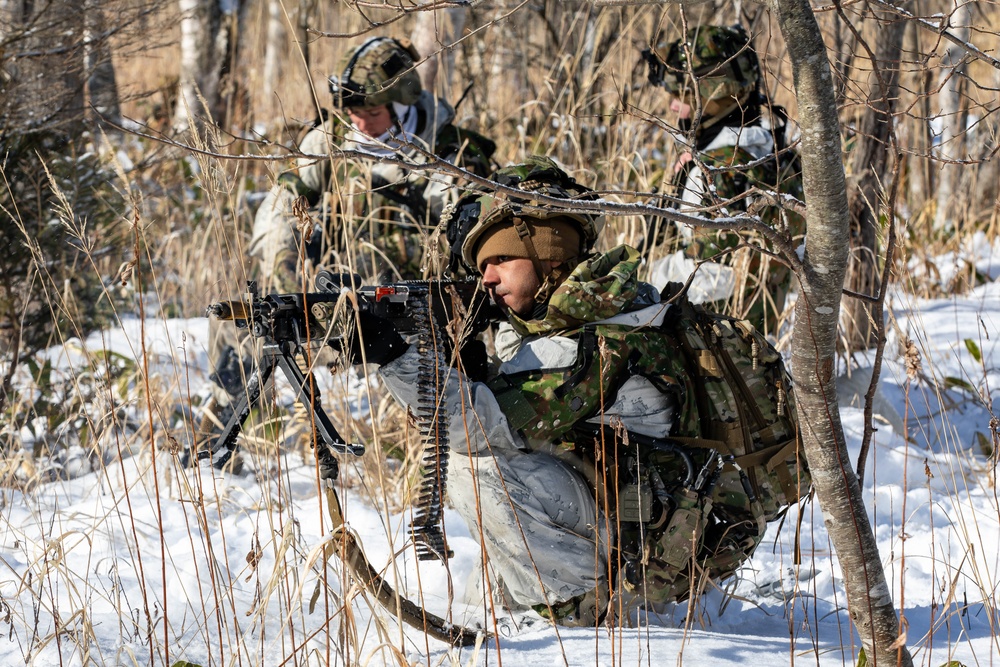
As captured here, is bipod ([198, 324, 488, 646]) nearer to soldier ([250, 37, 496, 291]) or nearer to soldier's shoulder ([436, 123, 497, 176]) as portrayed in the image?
soldier ([250, 37, 496, 291])

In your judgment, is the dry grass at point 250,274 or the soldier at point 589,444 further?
the soldier at point 589,444

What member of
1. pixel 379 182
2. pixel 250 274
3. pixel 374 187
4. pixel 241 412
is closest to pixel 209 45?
pixel 250 274

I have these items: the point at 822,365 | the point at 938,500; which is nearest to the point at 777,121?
the point at 938,500

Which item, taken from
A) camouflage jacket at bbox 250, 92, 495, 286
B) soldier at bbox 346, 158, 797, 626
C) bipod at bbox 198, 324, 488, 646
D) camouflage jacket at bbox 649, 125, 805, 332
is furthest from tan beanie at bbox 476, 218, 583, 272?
camouflage jacket at bbox 250, 92, 495, 286

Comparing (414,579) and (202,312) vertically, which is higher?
(202,312)

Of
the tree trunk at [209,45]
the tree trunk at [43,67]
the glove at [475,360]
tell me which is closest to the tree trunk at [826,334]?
the glove at [475,360]

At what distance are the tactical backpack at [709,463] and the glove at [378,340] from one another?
597 millimetres

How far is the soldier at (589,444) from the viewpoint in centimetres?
202

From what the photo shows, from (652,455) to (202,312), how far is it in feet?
10.1

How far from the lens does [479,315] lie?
2139 millimetres

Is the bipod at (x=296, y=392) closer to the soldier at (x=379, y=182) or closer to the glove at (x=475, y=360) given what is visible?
the glove at (x=475, y=360)

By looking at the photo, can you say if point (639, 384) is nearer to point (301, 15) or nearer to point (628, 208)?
point (628, 208)

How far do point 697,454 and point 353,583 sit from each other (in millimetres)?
976

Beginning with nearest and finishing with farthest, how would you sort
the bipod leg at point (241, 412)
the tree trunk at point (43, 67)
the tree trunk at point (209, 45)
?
the bipod leg at point (241, 412), the tree trunk at point (43, 67), the tree trunk at point (209, 45)
